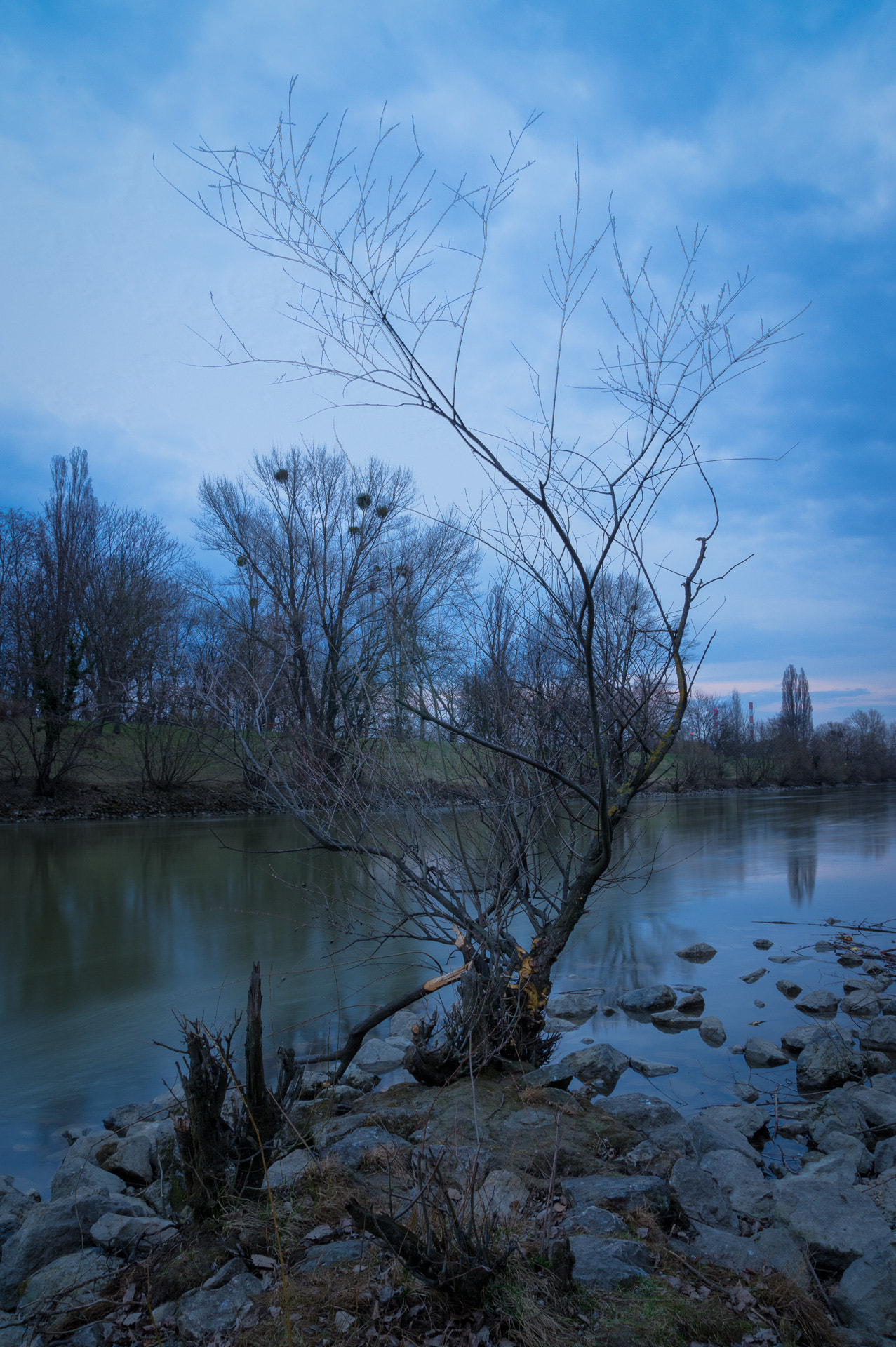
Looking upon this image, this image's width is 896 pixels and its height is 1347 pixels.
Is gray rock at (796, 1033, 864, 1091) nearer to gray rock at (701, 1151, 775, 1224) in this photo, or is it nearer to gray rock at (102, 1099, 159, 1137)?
gray rock at (701, 1151, 775, 1224)

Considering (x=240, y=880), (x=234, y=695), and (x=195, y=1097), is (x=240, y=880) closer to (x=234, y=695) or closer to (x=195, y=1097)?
(x=234, y=695)

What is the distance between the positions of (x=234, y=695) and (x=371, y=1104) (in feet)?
9.69

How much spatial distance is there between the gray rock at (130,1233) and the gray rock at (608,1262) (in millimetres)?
1600

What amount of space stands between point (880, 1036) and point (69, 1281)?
5.71 m

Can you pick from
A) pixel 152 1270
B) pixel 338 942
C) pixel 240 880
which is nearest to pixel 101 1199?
pixel 152 1270

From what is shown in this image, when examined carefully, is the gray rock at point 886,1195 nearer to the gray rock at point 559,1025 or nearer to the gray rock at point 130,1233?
the gray rock at point 130,1233

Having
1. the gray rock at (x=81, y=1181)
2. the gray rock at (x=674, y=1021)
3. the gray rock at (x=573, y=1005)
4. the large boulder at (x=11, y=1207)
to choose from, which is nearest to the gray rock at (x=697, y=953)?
the gray rock at (x=573, y=1005)

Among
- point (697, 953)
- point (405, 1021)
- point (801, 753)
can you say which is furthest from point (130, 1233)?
point (801, 753)

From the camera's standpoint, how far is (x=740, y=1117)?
15.4 ft

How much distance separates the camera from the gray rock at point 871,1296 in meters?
2.58

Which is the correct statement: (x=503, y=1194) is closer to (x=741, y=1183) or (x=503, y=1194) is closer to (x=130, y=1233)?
Answer: (x=741, y=1183)

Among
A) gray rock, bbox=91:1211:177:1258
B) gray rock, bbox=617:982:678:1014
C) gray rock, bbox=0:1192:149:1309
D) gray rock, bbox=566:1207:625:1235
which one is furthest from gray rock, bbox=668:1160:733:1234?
gray rock, bbox=617:982:678:1014

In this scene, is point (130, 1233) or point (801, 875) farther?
point (801, 875)

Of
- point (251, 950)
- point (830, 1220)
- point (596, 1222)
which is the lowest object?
point (251, 950)
